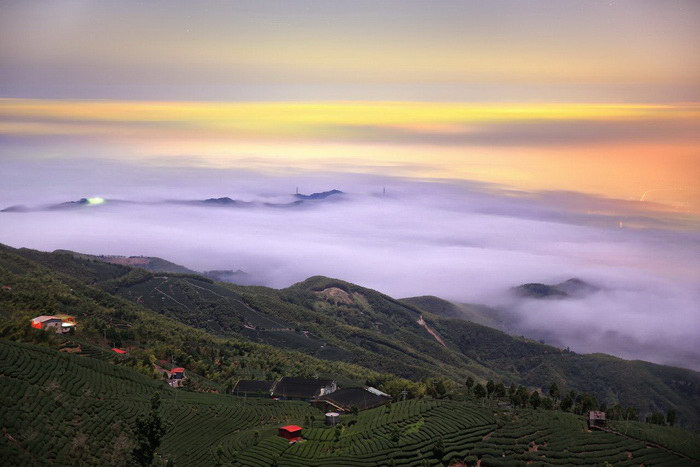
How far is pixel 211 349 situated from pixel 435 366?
60.8 meters

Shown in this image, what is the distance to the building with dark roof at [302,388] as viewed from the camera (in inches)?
2859

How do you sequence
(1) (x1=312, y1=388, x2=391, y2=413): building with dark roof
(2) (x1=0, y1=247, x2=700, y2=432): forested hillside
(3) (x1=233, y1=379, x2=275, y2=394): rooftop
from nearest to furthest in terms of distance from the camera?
(1) (x1=312, y1=388, x2=391, y2=413): building with dark roof → (3) (x1=233, y1=379, x2=275, y2=394): rooftop → (2) (x1=0, y1=247, x2=700, y2=432): forested hillside

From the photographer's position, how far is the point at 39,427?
42.3m

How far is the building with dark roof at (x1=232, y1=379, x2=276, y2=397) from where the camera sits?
71.5 m

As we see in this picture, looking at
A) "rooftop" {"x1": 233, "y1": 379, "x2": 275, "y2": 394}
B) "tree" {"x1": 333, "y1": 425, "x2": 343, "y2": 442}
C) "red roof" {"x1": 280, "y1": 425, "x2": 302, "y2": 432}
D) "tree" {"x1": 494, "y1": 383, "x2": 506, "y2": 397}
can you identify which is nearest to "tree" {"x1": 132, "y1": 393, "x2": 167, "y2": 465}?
"red roof" {"x1": 280, "y1": 425, "x2": 302, "y2": 432}

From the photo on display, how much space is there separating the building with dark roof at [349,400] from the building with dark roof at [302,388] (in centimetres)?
247

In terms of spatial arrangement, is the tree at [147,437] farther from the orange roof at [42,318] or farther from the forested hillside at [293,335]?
the orange roof at [42,318]

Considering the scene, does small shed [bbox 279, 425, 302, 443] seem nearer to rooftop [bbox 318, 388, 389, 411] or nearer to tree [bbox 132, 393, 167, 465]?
rooftop [bbox 318, 388, 389, 411]

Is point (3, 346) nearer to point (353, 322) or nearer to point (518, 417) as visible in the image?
point (518, 417)

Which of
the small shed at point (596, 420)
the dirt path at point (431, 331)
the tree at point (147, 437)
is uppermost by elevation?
the tree at point (147, 437)

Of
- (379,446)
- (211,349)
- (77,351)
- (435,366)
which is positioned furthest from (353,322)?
(379,446)

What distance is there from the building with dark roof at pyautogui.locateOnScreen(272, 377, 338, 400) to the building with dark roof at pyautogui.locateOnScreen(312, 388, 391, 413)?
2.47 m

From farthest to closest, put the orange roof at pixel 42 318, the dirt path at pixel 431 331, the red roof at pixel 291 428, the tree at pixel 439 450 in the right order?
the dirt path at pixel 431 331, the orange roof at pixel 42 318, the red roof at pixel 291 428, the tree at pixel 439 450

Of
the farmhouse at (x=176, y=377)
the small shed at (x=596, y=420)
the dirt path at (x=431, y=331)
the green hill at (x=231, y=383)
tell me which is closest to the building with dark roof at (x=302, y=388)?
the green hill at (x=231, y=383)
